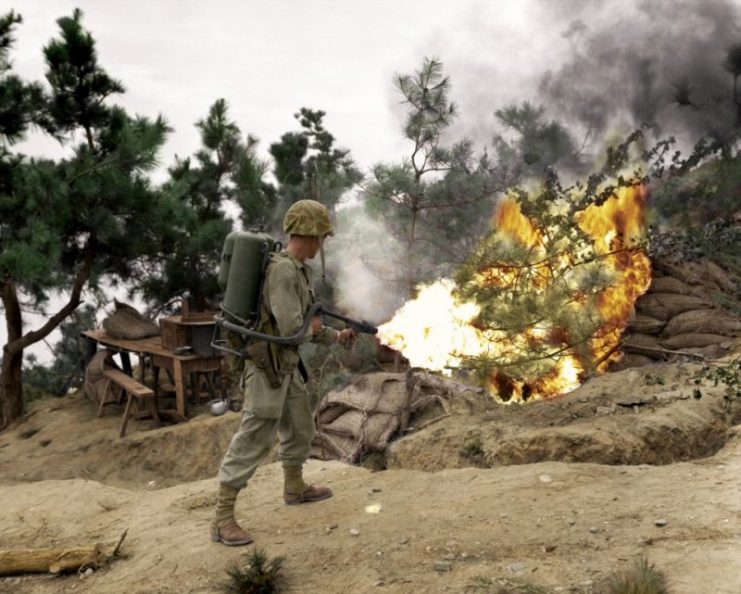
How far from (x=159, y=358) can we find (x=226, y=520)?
32.0 feet

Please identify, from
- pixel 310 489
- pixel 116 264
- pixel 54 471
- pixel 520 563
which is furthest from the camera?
pixel 116 264

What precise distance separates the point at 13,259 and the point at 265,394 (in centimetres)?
802

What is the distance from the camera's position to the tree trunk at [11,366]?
15.0 meters

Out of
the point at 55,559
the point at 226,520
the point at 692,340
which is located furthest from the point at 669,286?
the point at 55,559


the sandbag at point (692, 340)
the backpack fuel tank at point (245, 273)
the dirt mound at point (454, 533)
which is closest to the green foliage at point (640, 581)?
A: the dirt mound at point (454, 533)

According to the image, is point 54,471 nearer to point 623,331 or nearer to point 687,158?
point 623,331

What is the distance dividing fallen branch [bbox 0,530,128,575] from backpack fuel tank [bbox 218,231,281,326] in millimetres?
1918

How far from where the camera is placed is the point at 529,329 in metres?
8.12

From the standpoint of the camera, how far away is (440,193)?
9.72 m

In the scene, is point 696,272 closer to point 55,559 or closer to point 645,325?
point 645,325

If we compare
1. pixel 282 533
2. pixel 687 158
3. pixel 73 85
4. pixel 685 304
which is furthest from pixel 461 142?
pixel 73 85

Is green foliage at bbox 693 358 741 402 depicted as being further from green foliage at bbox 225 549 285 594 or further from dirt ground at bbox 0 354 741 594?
green foliage at bbox 225 549 285 594

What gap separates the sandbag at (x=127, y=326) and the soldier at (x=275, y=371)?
35.6 ft

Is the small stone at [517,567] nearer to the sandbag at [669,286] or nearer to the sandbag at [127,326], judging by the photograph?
the sandbag at [669,286]
